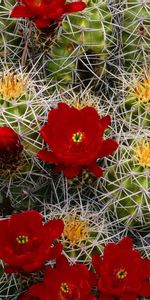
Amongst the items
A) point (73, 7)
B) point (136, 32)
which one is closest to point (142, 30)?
point (136, 32)

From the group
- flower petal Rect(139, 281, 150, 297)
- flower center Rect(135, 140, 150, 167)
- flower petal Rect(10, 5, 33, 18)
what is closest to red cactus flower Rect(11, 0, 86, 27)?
flower petal Rect(10, 5, 33, 18)

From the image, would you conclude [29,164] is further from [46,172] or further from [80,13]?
[80,13]

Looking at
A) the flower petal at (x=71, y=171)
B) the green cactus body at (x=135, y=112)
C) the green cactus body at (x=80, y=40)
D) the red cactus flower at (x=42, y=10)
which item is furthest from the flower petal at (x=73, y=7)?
the flower petal at (x=71, y=171)

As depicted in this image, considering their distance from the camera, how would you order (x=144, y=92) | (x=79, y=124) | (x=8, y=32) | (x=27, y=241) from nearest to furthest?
(x=27, y=241), (x=79, y=124), (x=144, y=92), (x=8, y=32)

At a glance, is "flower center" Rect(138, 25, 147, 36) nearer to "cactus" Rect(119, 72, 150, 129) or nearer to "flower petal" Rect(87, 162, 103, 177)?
"cactus" Rect(119, 72, 150, 129)

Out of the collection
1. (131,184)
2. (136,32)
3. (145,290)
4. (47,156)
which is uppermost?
(136,32)

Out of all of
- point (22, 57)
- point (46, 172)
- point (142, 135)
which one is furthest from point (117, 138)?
point (22, 57)

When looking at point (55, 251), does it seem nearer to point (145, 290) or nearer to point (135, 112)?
point (145, 290)
